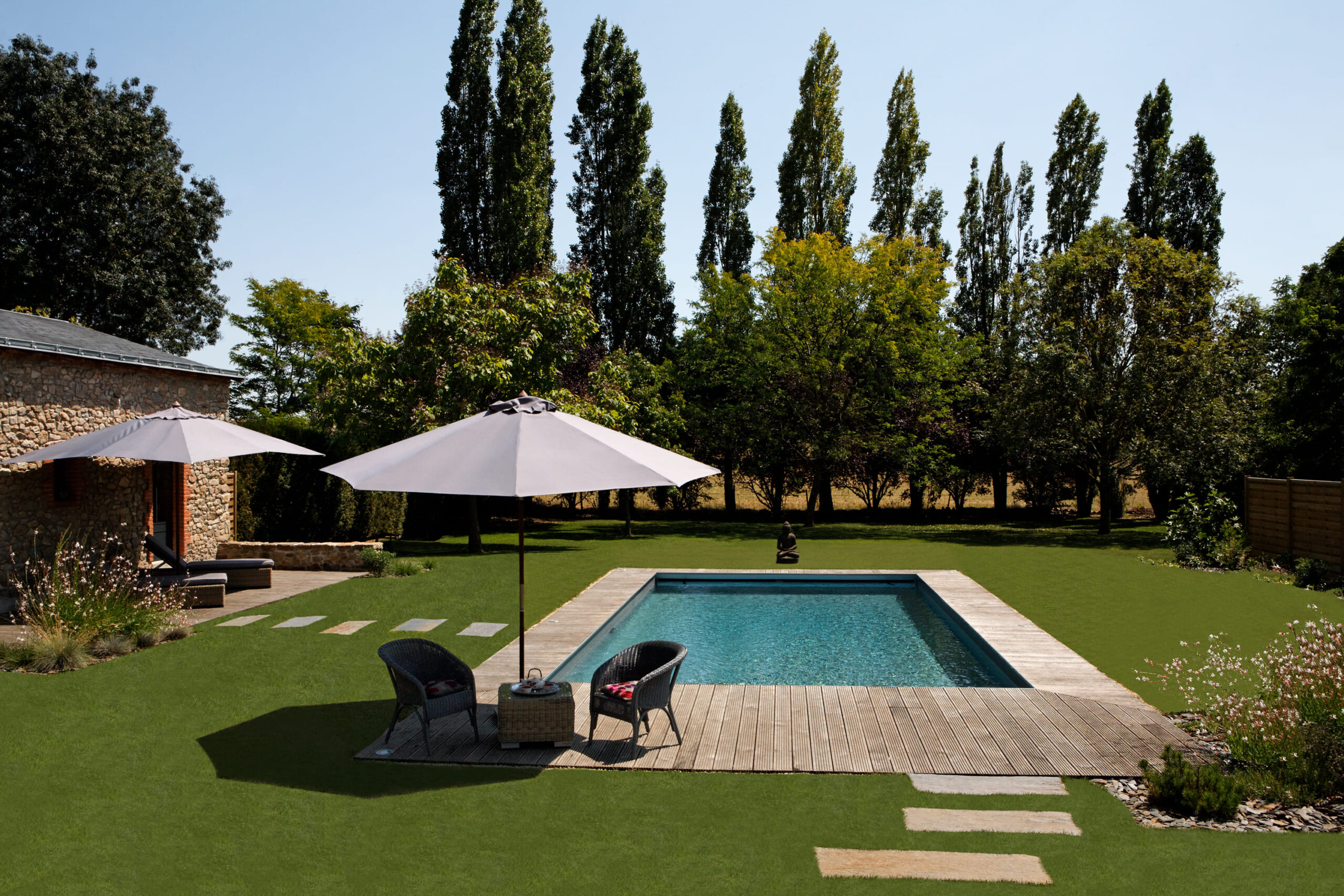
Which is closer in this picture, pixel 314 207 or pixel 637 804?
pixel 637 804

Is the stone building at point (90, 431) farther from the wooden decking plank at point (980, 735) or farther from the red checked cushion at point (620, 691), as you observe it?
the wooden decking plank at point (980, 735)

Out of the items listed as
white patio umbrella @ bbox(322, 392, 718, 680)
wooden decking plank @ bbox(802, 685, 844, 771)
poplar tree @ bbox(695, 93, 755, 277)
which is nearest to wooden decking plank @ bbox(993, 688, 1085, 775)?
wooden decking plank @ bbox(802, 685, 844, 771)

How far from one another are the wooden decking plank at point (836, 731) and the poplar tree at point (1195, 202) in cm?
3181

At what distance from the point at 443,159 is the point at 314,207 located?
52.2 feet

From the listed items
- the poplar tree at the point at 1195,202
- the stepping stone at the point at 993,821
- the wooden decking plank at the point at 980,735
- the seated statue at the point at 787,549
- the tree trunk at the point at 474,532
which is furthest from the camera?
the poplar tree at the point at 1195,202

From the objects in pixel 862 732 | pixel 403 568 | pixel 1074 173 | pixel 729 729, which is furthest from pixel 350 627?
pixel 1074 173

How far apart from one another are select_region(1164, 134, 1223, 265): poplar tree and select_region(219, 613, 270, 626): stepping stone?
33824 millimetres

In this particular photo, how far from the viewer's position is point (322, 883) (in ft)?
13.7

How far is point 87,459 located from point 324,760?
10.6 meters

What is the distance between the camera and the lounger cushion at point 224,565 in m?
13.2

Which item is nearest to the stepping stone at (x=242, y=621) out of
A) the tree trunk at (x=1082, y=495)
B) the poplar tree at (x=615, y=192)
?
the poplar tree at (x=615, y=192)

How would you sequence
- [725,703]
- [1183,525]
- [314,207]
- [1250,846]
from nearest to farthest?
[1250,846] → [725,703] → [314,207] → [1183,525]

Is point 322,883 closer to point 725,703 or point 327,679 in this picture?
point 725,703

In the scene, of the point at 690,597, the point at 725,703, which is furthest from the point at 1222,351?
the point at 725,703
